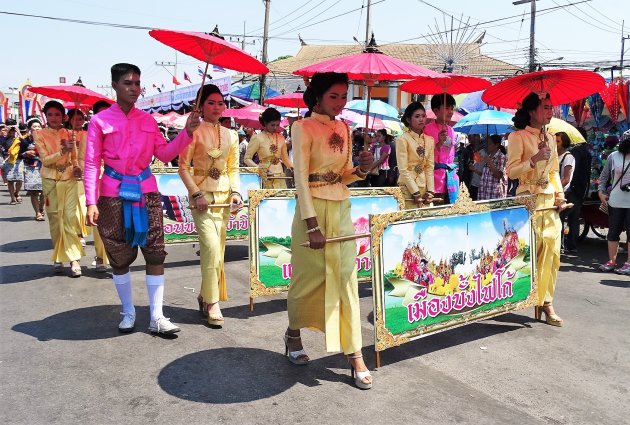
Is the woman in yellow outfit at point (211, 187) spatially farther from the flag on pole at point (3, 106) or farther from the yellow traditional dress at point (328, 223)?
the flag on pole at point (3, 106)

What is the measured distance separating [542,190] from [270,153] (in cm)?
415

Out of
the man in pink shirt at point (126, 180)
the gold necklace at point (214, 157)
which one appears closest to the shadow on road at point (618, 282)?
the gold necklace at point (214, 157)

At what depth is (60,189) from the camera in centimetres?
670

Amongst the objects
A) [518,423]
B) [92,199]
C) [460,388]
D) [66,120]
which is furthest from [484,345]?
[66,120]

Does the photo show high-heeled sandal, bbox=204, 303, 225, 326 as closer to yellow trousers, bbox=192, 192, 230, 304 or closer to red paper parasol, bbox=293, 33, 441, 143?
yellow trousers, bbox=192, 192, 230, 304

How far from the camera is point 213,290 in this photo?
4.87m

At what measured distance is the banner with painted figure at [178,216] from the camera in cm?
745

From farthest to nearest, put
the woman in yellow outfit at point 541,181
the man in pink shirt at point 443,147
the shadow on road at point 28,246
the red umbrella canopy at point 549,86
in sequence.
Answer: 1. the shadow on road at point 28,246
2. the man in pink shirt at point 443,147
3. the woman in yellow outfit at point 541,181
4. the red umbrella canopy at point 549,86

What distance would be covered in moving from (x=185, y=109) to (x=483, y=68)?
902 inches

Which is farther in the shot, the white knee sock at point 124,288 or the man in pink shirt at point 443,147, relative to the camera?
the man in pink shirt at point 443,147

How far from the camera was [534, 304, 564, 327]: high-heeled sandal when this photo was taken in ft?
16.7

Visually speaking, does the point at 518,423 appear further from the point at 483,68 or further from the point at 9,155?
the point at 483,68

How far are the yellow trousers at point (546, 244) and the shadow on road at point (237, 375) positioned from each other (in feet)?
7.03

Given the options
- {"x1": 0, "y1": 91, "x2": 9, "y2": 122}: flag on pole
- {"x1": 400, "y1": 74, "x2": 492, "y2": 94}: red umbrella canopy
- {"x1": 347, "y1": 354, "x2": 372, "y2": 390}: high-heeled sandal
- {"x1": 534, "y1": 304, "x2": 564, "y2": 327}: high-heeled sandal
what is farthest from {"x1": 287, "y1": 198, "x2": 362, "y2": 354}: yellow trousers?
{"x1": 0, "y1": 91, "x2": 9, "y2": 122}: flag on pole
